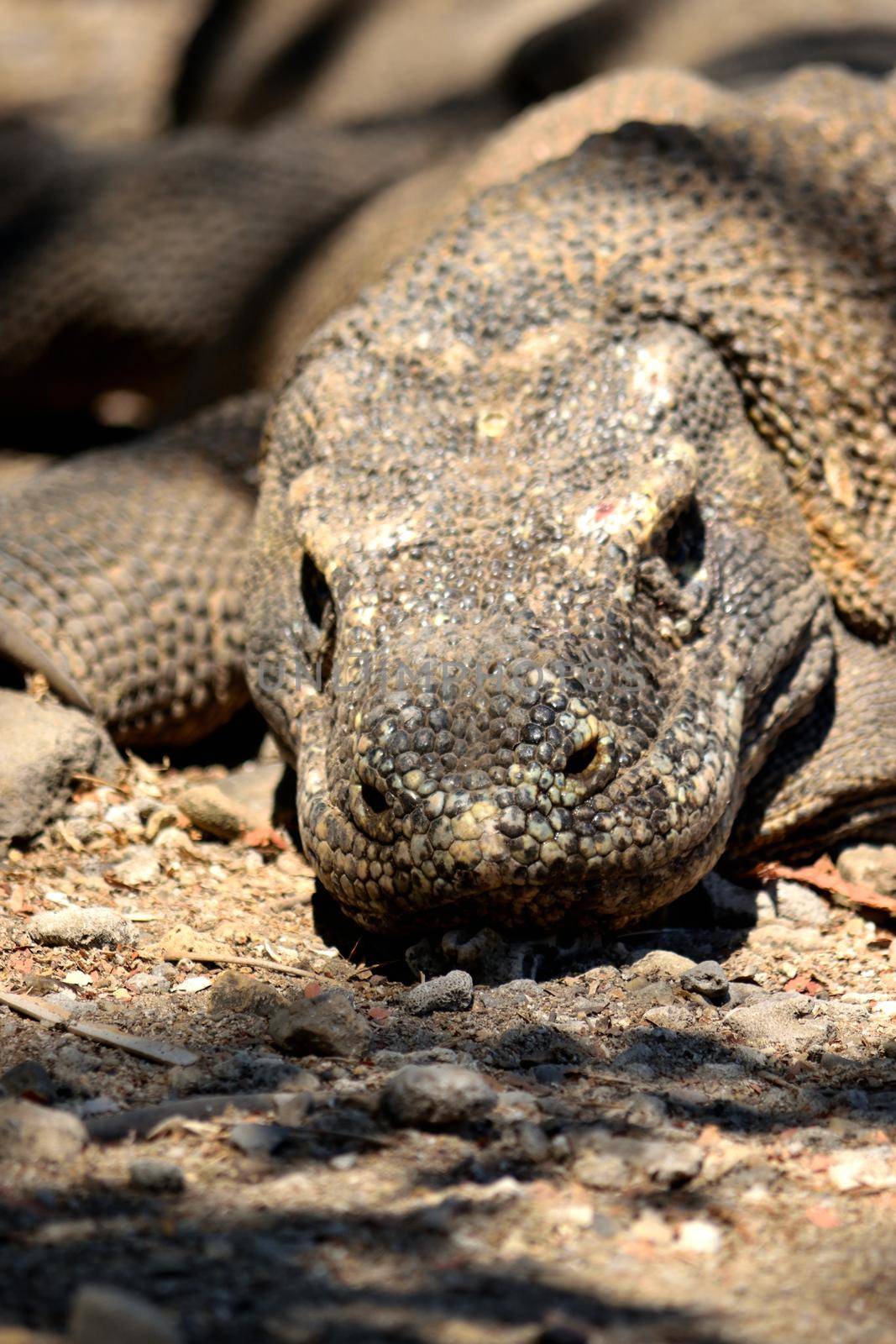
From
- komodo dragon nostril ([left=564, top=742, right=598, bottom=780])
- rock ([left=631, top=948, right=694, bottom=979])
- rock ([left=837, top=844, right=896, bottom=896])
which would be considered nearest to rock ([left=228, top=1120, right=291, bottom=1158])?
komodo dragon nostril ([left=564, top=742, right=598, bottom=780])

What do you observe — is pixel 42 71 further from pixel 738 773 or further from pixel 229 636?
pixel 738 773

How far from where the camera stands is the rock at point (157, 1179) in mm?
2354

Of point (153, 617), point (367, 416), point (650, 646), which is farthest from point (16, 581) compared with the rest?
point (650, 646)

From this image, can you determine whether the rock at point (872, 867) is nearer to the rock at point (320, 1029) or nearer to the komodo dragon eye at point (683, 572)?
the komodo dragon eye at point (683, 572)

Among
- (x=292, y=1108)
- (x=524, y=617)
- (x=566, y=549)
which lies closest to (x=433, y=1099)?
(x=292, y=1108)

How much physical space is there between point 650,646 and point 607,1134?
4.43 feet

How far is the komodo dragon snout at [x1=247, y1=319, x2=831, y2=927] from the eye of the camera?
3229 mm

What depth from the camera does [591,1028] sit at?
3174mm

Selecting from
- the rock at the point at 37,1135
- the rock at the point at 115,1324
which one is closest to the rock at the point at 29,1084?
the rock at the point at 37,1135

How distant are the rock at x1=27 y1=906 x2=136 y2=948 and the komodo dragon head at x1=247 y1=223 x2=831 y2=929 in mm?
478

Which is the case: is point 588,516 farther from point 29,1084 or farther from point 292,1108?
point 29,1084

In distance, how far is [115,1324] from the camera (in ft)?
6.03

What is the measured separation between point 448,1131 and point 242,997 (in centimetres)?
72

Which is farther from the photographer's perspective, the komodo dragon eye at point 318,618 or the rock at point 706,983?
the komodo dragon eye at point 318,618
